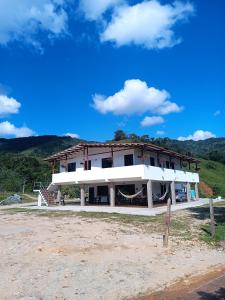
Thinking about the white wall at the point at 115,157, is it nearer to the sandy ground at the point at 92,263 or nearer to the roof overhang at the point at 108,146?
the roof overhang at the point at 108,146

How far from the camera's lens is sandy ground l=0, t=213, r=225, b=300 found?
7574 mm

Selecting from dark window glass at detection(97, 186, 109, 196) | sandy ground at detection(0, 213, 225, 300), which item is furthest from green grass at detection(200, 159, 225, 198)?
sandy ground at detection(0, 213, 225, 300)

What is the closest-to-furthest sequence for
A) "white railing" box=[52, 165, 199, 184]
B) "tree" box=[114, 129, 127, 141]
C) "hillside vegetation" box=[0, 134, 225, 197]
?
"white railing" box=[52, 165, 199, 184] → "hillside vegetation" box=[0, 134, 225, 197] → "tree" box=[114, 129, 127, 141]

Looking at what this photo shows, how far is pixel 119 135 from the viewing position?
105 m

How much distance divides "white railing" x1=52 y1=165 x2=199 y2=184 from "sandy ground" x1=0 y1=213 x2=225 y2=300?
484 inches

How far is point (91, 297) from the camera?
23.5 feet

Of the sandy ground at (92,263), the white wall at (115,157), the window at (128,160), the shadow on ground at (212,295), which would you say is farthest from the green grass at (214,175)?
the shadow on ground at (212,295)

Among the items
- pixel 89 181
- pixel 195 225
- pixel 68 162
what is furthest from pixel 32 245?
pixel 68 162

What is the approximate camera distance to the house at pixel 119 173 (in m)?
28.2

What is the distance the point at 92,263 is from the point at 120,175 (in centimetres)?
1844

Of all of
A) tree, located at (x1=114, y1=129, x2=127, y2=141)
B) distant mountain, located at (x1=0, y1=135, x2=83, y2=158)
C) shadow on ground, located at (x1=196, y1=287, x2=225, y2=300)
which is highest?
distant mountain, located at (x1=0, y1=135, x2=83, y2=158)

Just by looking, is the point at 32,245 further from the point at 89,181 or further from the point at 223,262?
the point at 89,181

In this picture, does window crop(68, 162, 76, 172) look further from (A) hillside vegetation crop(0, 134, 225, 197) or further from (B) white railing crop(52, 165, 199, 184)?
(A) hillside vegetation crop(0, 134, 225, 197)

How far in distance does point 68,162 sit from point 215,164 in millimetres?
61657
